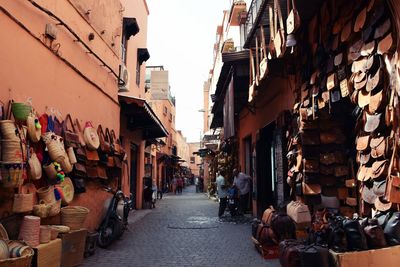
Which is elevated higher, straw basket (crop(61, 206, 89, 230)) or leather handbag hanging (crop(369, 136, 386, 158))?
leather handbag hanging (crop(369, 136, 386, 158))

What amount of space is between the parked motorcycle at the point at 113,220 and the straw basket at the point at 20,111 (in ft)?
11.7

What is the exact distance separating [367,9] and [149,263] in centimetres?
500

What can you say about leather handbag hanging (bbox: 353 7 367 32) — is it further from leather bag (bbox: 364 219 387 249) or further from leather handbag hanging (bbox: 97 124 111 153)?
leather handbag hanging (bbox: 97 124 111 153)

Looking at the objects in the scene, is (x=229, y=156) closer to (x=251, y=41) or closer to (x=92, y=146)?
(x=251, y=41)

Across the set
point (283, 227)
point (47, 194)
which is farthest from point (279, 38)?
point (47, 194)

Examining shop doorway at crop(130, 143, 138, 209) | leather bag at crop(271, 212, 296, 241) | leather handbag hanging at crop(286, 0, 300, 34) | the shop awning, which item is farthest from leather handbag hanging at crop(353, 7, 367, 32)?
shop doorway at crop(130, 143, 138, 209)

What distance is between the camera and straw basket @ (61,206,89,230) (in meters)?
6.80

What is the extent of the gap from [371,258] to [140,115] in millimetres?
11007

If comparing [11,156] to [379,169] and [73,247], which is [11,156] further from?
[379,169]

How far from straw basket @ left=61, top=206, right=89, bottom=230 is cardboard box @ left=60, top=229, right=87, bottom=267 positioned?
176 mm

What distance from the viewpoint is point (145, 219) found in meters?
13.7

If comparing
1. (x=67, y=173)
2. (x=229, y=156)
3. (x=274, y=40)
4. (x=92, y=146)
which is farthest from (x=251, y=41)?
(x=229, y=156)

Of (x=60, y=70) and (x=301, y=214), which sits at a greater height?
(x=60, y=70)

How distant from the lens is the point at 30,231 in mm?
5242
